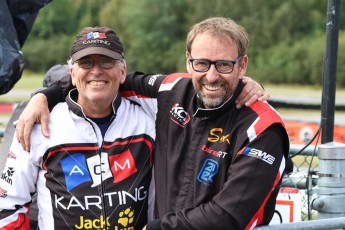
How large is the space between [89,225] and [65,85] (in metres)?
0.76

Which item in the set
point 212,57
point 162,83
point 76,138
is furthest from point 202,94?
point 76,138

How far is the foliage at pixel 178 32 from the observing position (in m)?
50.1

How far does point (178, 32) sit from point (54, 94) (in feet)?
187

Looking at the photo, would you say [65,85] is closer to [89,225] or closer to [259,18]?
[89,225]

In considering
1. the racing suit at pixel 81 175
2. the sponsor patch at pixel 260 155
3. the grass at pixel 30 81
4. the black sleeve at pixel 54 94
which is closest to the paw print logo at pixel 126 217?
the racing suit at pixel 81 175

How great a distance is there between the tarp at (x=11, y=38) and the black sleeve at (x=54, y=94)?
11.4 inches

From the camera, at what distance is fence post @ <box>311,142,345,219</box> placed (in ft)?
11.5

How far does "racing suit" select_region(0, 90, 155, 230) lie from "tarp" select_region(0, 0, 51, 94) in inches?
20.0

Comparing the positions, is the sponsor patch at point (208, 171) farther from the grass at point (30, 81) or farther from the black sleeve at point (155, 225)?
the grass at point (30, 81)

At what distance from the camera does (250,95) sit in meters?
3.04

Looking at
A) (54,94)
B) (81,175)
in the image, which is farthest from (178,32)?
(81,175)

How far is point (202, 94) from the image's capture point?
Result: 3.02m

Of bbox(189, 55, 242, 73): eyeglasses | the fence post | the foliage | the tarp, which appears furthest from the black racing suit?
the foliage

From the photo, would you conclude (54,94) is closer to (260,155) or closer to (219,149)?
(219,149)
